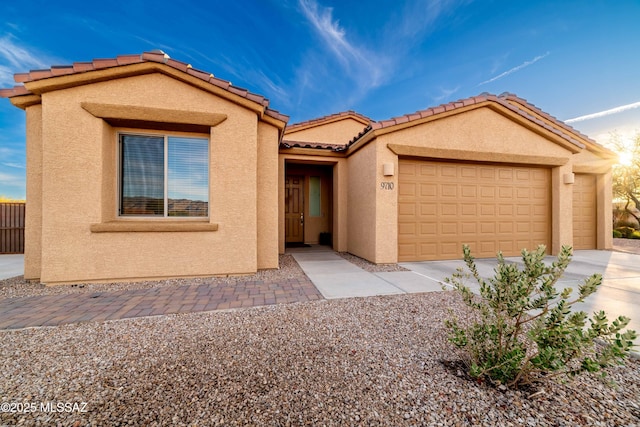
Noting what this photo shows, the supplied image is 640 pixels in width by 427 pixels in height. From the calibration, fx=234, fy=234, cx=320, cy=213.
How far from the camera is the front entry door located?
979 cm

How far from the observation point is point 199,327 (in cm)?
287

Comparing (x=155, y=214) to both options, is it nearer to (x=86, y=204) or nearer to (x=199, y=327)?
(x=86, y=204)

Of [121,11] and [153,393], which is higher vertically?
[121,11]

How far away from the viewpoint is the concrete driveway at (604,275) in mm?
3432

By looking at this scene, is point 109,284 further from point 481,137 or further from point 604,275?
point 604,275

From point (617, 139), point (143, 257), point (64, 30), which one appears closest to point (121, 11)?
point (64, 30)

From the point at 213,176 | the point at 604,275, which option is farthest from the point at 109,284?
the point at 604,275

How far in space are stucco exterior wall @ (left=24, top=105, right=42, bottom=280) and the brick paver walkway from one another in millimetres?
1270

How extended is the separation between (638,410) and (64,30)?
1287 cm

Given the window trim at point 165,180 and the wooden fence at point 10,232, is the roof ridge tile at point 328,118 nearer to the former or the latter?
the window trim at point 165,180

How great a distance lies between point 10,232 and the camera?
25.7 feet

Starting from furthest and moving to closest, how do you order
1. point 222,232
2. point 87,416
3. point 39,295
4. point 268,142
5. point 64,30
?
point 64,30, point 268,142, point 222,232, point 39,295, point 87,416

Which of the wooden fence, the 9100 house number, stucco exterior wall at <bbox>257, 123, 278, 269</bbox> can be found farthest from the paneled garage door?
the wooden fence

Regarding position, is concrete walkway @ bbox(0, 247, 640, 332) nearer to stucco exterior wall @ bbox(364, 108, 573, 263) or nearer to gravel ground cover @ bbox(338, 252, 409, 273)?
gravel ground cover @ bbox(338, 252, 409, 273)
